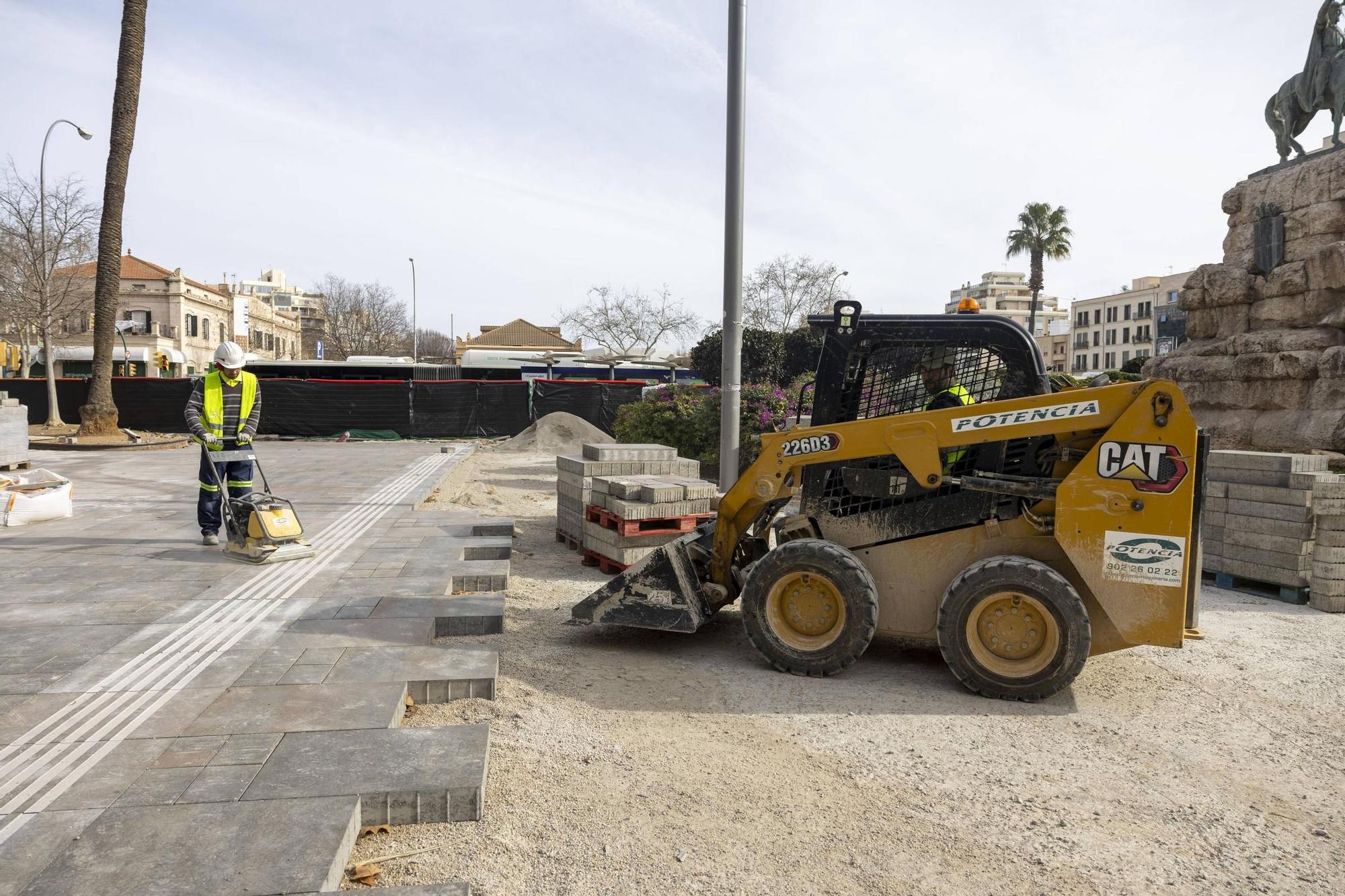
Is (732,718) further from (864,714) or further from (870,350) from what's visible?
(870,350)

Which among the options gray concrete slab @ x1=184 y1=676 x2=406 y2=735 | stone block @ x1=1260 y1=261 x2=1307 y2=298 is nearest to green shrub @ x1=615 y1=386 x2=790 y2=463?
stone block @ x1=1260 y1=261 x2=1307 y2=298

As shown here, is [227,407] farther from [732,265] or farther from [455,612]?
[732,265]

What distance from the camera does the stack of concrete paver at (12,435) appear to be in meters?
13.0

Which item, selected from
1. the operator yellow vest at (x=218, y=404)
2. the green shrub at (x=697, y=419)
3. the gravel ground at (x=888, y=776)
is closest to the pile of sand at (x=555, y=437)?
the green shrub at (x=697, y=419)

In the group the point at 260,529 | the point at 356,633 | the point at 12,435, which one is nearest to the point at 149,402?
the point at 12,435

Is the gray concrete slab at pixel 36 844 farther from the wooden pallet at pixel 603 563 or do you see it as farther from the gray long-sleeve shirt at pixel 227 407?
the gray long-sleeve shirt at pixel 227 407

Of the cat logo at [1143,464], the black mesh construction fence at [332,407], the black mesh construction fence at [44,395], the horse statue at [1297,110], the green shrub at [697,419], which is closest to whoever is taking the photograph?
the cat logo at [1143,464]

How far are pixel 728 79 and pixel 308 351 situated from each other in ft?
345

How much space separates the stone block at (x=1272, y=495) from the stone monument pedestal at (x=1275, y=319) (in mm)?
7585

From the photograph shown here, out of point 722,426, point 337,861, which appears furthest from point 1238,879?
point 722,426

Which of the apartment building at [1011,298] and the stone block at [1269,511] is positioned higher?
the apartment building at [1011,298]

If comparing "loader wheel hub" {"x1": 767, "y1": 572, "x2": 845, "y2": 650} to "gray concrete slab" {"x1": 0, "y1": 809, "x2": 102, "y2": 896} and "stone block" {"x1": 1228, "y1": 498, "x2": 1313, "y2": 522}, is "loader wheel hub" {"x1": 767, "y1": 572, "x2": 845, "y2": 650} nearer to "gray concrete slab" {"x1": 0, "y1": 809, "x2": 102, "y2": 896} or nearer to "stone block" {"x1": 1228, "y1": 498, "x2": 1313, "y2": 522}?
"gray concrete slab" {"x1": 0, "y1": 809, "x2": 102, "y2": 896}

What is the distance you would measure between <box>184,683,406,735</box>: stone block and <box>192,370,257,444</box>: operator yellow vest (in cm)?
410

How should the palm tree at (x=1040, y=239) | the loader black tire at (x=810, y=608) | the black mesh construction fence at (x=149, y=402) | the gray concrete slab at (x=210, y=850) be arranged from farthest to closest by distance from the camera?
the palm tree at (x=1040, y=239) → the black mesh construction fence at (x=149, y=402) → the loader black tire at (x=810, y=608) → the gray concrete slab at (x=210, y=850)
